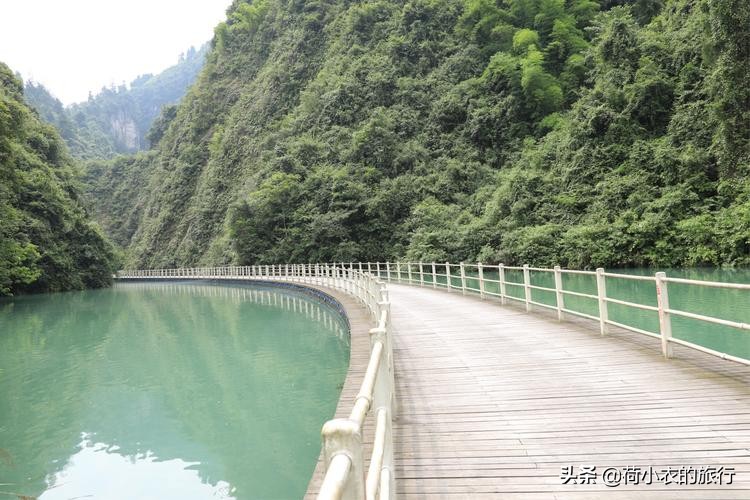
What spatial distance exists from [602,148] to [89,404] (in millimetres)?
27252

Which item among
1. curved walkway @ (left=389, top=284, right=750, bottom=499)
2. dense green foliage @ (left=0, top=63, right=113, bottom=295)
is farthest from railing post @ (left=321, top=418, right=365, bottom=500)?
dense green foliage @ (left=0, top=63, right=113, bottom=295)

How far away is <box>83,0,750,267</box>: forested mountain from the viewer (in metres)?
23.9

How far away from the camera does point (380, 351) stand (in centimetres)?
316

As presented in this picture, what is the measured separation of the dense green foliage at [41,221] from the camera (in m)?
30.8

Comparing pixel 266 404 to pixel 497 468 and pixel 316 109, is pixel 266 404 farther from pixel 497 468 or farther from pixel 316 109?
pixel 316 109

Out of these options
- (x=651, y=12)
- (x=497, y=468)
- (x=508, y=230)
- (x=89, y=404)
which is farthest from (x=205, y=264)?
(x=497, y=468)

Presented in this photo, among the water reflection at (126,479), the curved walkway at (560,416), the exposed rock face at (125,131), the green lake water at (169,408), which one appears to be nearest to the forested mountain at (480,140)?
the green lake water at (169,408)

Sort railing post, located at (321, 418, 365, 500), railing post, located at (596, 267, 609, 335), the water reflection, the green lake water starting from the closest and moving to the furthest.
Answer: railing post, located at (321, 418, 365, 500) → the water reflection → the green lake water → railing post, located at (596, 267, 609, 335)

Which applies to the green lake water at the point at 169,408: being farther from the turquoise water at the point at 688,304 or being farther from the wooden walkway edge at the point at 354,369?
the turquoise water at the point at 688,304

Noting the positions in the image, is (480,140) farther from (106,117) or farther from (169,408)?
(106,117)

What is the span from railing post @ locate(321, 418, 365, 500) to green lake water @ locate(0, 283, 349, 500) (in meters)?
4.71

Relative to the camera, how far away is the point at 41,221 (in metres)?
40.1

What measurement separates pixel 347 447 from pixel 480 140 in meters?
41.1

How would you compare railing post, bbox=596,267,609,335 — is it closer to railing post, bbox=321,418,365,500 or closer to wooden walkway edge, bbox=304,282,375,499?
wooden walkway edge, bbox=304,282,375,499
